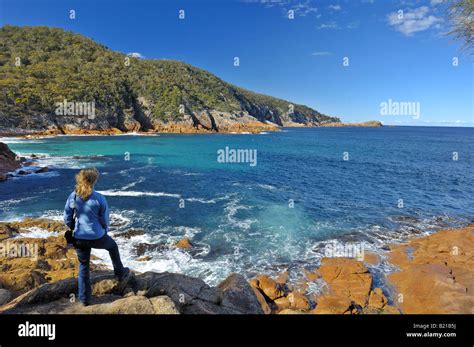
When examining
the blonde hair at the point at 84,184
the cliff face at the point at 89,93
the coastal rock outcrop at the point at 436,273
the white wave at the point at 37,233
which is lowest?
the coastal rock outcrop at the point at 436,273

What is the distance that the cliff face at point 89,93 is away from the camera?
276 ft

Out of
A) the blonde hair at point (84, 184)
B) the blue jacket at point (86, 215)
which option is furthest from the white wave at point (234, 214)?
the blonde hair at point (84, 184)

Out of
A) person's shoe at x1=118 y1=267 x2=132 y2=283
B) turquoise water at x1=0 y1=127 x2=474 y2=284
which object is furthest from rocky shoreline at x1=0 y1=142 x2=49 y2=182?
person's shoe at x1=118 y1=267 x2=132 y2=283

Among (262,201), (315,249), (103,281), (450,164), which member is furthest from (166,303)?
(450,164)

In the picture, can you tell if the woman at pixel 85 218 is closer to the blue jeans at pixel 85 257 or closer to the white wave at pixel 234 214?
the blue jeans at pixel 85 257

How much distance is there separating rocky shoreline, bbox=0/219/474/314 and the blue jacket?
1.42 m

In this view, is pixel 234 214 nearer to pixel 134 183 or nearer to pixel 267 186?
pixel 267 186

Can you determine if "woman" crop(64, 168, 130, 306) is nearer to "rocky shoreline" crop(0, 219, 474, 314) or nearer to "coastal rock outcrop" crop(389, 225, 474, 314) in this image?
"rocky shoreline" crop(0, 219, 474, 314)

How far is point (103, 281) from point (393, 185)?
3799 centimetres

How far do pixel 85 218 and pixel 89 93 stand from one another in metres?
111

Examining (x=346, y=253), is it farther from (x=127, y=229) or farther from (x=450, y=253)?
(x=127, y=229)

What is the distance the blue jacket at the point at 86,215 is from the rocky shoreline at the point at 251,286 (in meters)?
1.42

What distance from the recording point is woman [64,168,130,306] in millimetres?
4941
